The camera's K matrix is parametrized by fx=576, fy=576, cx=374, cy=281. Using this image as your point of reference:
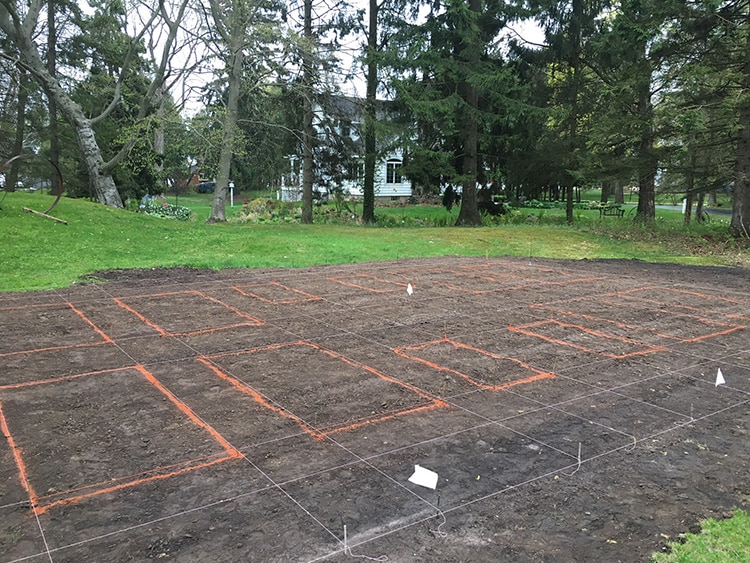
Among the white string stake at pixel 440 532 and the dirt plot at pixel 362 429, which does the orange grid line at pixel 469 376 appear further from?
the white string stake at pixel 440 532

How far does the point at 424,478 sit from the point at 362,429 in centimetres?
70

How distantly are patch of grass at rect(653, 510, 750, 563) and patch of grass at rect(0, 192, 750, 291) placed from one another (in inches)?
298

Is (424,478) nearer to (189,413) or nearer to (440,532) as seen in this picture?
(440,532)

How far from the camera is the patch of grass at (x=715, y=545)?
2242 millimetres

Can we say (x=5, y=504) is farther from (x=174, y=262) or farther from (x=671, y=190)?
(x=671, y=190)

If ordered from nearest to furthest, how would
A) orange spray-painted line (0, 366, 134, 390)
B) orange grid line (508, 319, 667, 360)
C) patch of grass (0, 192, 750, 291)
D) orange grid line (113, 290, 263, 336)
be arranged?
orange spray-painted line (0, 366, 134, 390) → orange grid line (508, 319, 667, 360) → orange grid line (113, 290, 263, 336) → patch of grass (0, 192, 750, 291)

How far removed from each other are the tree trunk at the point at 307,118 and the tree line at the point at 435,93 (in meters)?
0.06

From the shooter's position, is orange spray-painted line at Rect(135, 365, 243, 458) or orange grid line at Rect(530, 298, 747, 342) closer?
orange spray-painted line at Rect(135, 365, 243, 458)

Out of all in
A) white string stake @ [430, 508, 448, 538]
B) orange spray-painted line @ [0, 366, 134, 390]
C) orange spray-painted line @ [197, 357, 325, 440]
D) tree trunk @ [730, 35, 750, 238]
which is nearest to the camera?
white string stake @ [430, 508, 448, 538]

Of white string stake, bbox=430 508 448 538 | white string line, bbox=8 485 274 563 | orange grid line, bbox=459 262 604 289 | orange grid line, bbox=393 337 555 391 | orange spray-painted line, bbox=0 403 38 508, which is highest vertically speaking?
orange grid line, bbox=459 262 604 289

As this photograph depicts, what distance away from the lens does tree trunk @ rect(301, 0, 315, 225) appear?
631 inches

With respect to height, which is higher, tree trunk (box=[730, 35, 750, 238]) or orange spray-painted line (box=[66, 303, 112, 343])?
tree trunk (box=[730, 35, 750, 238])

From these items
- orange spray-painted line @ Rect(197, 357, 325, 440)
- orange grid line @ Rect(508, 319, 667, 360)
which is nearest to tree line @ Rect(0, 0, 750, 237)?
orange grid line @ Rect(508, 319, 667, 360)

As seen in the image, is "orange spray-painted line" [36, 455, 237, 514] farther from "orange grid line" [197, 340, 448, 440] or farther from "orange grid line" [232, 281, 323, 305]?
"orange grid line" [232, 281, 323, 305]
